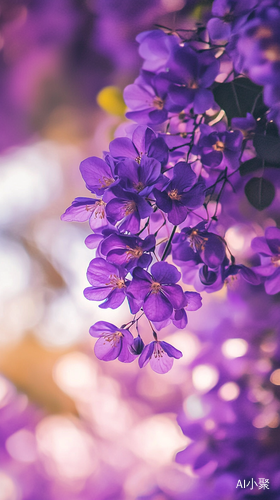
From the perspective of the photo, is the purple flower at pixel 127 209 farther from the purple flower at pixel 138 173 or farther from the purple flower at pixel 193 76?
the purple flower at pixel 193 76

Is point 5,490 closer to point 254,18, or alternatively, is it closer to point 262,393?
point 262,393

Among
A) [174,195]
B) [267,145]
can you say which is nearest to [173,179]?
[174,195]

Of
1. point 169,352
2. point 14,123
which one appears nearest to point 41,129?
point 14,123

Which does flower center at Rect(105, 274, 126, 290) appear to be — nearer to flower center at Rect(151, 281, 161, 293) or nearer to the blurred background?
flower center at Rect(151, 281, 161, 293)

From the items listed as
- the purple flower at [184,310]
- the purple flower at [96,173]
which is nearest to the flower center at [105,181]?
the purple flower at [96,173]

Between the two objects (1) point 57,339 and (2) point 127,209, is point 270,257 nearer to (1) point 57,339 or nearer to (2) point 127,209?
(2) point 127,209
